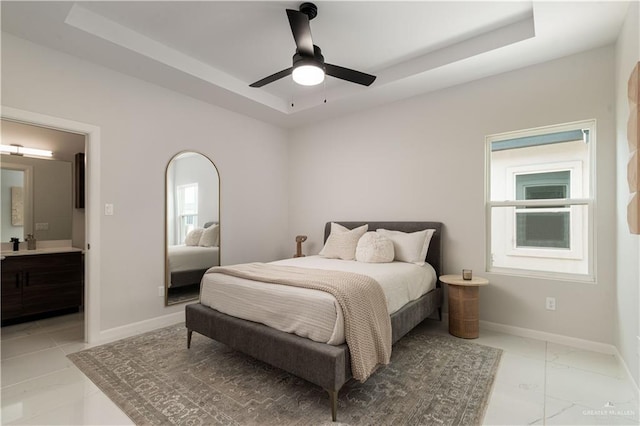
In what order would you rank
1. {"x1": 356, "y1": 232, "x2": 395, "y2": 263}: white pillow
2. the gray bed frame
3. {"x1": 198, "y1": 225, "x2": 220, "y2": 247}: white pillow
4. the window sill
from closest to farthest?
1. the gray bed frame
2. the window sill
3. {"x1": 356, "y1": 232, "x2": 395, "y2": 263}: white pillow
4. {"x1": 198, "y1": 225, "x2": 220, "y2": 247}: white pillow

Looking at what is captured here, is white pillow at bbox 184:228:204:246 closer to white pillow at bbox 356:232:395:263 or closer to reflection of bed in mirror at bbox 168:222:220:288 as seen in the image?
reflection of bed in mirror at bbox 168:222:220:288

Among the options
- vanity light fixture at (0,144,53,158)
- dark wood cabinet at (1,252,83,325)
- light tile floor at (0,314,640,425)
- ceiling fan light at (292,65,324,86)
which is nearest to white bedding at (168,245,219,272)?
light tile floor at (0,314,640,425)

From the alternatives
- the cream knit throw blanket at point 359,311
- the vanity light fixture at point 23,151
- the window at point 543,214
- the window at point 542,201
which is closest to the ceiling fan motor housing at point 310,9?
the cream knit throw blanket at point 359,311

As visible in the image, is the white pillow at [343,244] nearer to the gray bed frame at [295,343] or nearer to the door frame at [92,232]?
the gray bed frame at [295,343]

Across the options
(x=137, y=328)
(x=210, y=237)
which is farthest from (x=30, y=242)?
(x=210, y=237)

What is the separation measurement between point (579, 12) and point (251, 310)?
11.1 ft

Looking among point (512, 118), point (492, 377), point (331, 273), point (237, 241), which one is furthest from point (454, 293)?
point (237, 241)

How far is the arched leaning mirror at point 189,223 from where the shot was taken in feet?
12.0

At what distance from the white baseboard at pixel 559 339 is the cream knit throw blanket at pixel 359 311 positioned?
5.68ft

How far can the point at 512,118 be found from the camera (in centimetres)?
319

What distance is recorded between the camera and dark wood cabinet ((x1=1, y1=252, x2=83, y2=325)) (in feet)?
11.3

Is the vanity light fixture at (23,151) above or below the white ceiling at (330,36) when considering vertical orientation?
below

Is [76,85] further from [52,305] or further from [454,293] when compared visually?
[454,293]

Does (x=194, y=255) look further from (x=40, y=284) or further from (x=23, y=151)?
(x=23, y=151)
